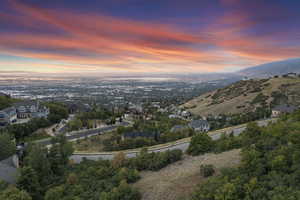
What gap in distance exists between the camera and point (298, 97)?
205ft

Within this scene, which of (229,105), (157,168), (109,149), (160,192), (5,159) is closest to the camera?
(160,192)

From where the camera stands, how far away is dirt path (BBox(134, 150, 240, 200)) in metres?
13.6

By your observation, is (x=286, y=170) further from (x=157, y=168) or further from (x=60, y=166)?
(x=60, y=166)

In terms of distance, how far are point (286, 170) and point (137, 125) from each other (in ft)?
110

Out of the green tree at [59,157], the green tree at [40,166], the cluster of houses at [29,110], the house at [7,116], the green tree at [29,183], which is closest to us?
the green tree at [29,183]

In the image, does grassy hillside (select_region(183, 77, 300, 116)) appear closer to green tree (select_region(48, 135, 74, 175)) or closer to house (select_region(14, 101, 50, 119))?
house (select_region(14, 101, 50, 119))

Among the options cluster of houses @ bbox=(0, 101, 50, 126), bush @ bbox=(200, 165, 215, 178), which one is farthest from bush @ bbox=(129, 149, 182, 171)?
cluster of houses @ bbox=(0, 101, 50, 126)

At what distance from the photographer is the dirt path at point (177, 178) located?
13.6 metres

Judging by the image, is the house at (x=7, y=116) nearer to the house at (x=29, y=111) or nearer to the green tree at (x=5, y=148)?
the house at (x=29, y=111)

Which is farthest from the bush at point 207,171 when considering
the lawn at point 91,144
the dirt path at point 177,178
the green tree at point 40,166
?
the lawn at point 91,144

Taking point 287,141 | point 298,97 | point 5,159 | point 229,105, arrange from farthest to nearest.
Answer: point 229,105 < point 298,97 < point 5,159 < point 287,141

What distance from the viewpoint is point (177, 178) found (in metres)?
15.6

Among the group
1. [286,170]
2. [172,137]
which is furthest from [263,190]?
[172,137]

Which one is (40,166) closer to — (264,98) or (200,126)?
(200,126)
